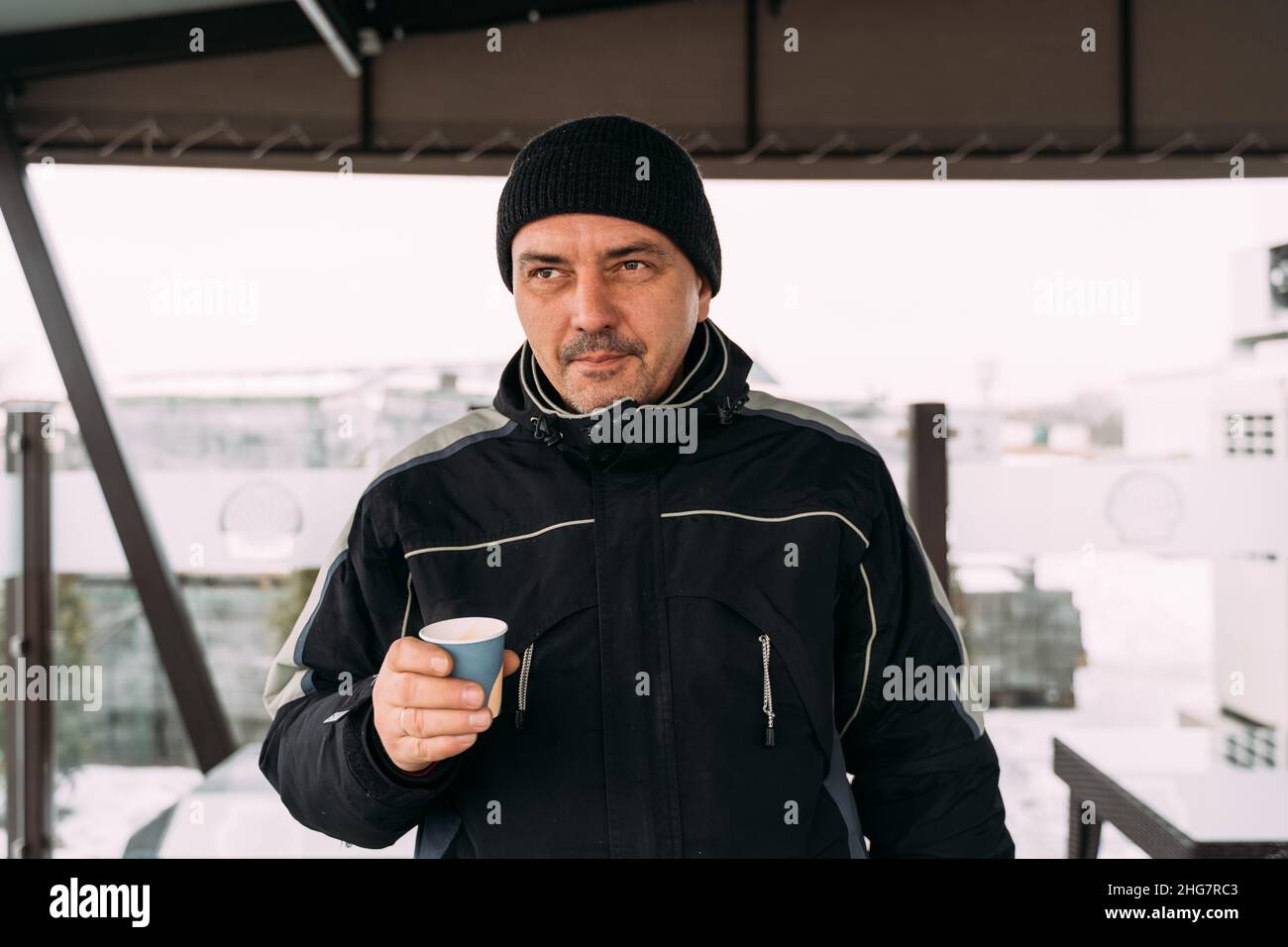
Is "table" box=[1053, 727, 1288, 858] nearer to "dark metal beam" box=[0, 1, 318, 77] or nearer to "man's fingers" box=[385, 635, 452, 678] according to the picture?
"man's fingers" box=[385, 635, 452, 678]

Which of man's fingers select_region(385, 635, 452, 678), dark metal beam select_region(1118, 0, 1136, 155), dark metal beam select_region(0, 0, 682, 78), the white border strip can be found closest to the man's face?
the white border strip

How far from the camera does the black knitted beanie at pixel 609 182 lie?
1.10 meters

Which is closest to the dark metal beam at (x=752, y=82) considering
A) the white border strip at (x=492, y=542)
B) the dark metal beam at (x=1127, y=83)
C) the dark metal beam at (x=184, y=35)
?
the dark metal beam at (x=184, y=35)

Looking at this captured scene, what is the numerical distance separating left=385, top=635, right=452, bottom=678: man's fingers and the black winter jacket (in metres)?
0.19

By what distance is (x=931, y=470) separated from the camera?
293cm

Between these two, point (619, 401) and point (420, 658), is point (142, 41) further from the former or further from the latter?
point (420, 658)

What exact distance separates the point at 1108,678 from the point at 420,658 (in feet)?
10.0

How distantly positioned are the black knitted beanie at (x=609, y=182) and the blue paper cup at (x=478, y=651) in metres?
0.54

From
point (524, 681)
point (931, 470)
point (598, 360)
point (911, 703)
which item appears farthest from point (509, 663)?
point (931, 470)

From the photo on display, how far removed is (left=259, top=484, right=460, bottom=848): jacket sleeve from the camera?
2.98 ft

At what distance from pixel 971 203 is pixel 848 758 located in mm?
2436

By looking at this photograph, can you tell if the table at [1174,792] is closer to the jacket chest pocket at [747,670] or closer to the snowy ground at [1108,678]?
the snowy ground at [1108,678]

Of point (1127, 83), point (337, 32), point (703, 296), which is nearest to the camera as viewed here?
point (703, 296)

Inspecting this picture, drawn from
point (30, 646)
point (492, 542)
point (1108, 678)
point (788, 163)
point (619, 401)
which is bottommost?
point (1108, 678)
